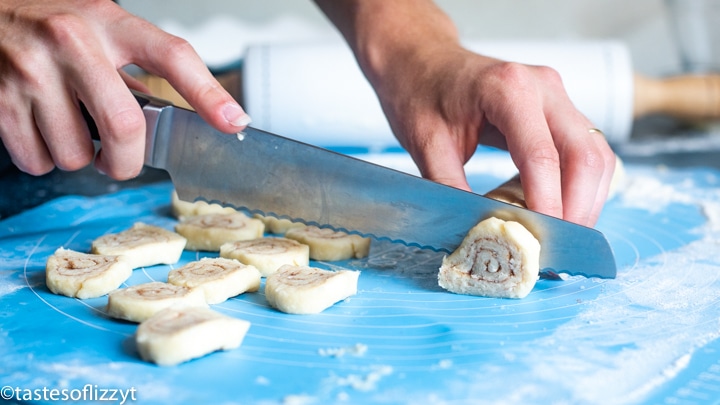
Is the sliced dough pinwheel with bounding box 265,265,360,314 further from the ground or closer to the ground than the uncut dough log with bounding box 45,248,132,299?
further from the ground

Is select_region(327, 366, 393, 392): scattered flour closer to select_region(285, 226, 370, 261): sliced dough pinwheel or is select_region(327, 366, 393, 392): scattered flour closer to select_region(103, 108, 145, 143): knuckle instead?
select_region(285, 226, 370, 261): sliced dough pinwheel

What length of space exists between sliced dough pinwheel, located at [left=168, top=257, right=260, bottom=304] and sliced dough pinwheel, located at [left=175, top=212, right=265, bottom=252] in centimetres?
25

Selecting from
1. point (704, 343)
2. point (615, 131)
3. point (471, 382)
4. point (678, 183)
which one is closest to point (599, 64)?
point (615, 131)

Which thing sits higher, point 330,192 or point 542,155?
point 542,155

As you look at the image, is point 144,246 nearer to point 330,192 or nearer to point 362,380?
point 330,192

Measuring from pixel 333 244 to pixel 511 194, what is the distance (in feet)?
1.61

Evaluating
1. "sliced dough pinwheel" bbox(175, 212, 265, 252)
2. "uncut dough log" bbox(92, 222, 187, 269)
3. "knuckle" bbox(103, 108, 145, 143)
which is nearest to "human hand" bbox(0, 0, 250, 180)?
"knuckle" bbox(103, 108, 145, 143)

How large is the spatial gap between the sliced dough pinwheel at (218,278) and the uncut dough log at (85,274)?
0.42 feet

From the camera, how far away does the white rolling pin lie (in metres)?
3.50

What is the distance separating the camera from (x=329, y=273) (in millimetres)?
1737

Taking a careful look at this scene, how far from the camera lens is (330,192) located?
1891mm

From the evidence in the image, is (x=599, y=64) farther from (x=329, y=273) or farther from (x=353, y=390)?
(x=353, y=390)

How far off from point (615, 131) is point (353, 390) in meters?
2.70

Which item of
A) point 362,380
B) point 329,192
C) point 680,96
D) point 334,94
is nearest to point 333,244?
point 329,192
